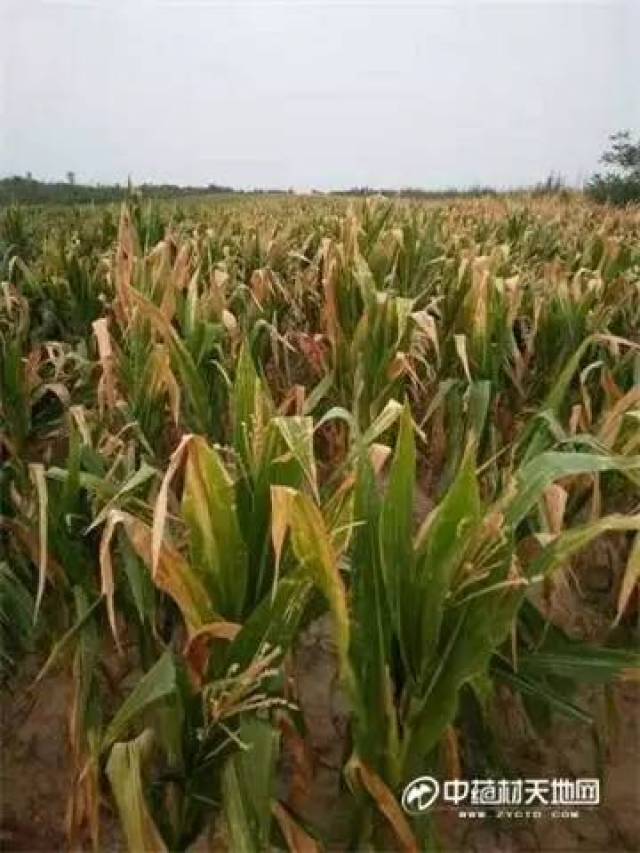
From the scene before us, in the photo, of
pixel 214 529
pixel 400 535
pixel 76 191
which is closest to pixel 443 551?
pixel 400 535

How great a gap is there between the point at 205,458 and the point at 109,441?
0.78 feet

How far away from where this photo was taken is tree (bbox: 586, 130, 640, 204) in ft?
3.29

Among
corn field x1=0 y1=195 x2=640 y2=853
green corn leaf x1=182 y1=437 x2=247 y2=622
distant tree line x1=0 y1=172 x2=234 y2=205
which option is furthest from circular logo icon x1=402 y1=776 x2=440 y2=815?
distant tree line x1=0 y1=172 x2=234 y2=205

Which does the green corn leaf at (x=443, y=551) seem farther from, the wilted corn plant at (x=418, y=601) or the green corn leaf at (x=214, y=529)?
the green corn leaf at (x=214, y=529)

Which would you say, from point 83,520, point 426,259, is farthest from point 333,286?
point 83,520

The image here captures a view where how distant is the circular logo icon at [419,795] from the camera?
636mm

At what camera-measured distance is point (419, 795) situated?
640 mm

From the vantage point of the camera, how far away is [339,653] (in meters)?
0.60

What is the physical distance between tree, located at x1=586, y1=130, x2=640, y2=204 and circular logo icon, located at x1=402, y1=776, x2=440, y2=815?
66 centimetres

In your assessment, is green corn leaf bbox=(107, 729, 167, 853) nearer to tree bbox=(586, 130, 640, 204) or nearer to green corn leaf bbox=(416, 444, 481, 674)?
green corn leaf bbox=(416, 444, 481, 674)

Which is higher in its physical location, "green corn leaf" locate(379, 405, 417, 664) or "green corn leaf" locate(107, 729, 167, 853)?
"green corn leaf" locate(379, 405, 417, 664)

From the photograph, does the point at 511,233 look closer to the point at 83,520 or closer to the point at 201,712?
the point at 83,520

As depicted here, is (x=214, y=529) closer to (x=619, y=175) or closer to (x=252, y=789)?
(x=252, y=789)

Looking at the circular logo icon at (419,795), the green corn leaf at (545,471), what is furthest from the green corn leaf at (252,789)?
the green corn leaf at (545,471)
